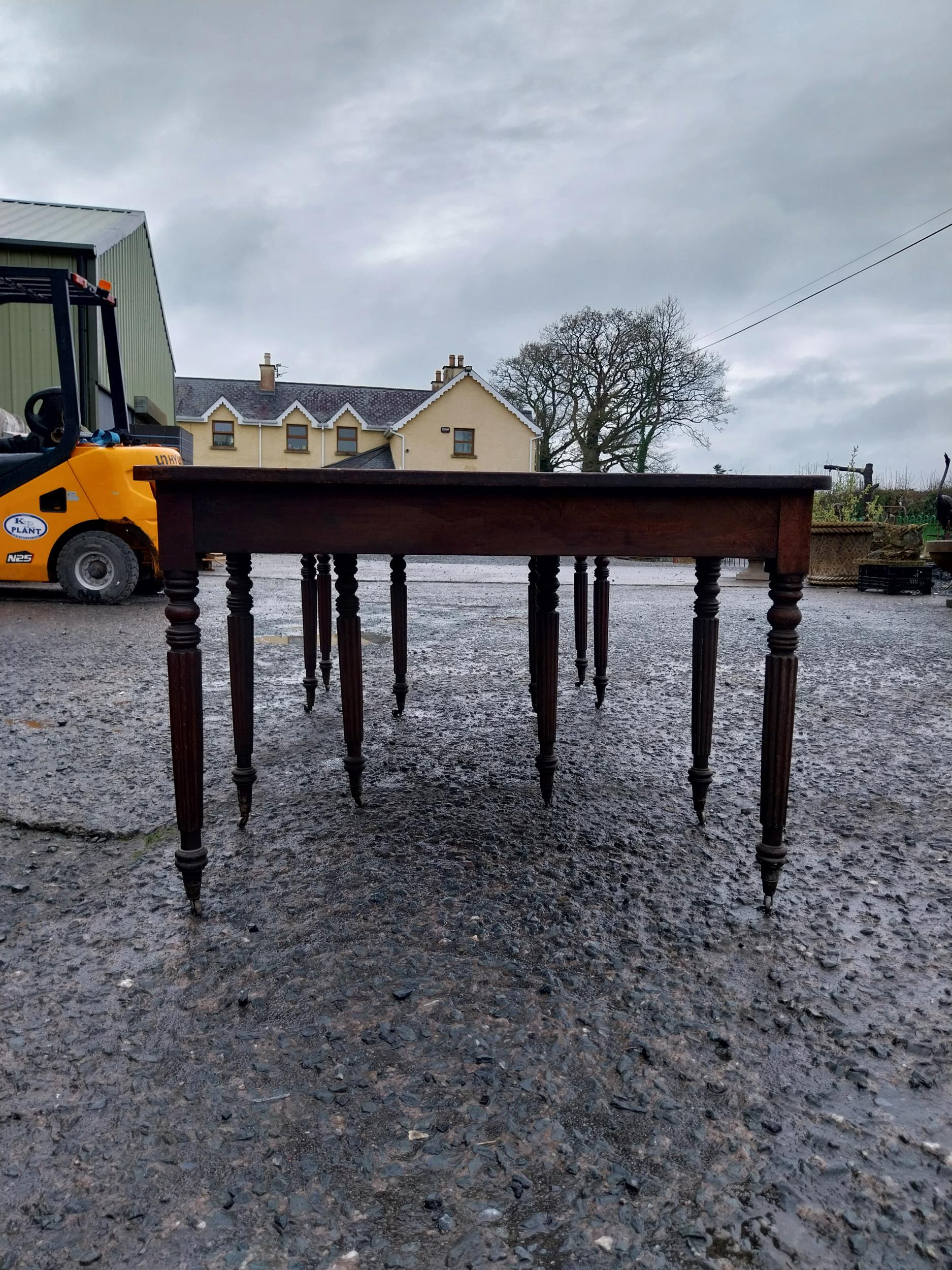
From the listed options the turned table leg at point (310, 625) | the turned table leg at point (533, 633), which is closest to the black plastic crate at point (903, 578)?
the turned table leg at point (533, 633)

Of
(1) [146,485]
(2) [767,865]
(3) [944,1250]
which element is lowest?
(3) [944,1250]

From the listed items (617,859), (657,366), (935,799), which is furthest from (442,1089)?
(657,366)

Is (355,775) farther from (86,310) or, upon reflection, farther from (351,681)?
(86,310)

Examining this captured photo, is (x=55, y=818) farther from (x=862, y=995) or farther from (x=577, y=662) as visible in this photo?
(x=577, y=662)

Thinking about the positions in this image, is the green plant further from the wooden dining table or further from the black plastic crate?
the wooden dining table

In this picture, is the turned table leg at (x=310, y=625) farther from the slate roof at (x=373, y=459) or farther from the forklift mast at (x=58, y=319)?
the slate roof at (x=373, y=459)

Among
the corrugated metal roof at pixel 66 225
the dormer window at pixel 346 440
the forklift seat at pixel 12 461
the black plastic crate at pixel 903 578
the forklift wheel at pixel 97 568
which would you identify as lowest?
the black plastic crate at pixel 903 578

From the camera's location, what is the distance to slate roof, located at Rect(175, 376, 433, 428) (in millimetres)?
34688

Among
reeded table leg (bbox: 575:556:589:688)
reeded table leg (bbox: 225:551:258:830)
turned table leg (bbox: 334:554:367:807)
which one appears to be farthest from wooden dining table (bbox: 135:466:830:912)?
reeded table leg (bbox: 575:556:589:688)

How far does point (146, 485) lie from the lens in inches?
291

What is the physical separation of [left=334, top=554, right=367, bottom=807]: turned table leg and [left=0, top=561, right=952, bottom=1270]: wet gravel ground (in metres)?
0.18

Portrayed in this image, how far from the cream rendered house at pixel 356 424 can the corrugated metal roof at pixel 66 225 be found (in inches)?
589

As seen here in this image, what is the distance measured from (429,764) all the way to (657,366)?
29995 millimetres

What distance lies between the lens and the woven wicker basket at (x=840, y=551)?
1228cm
